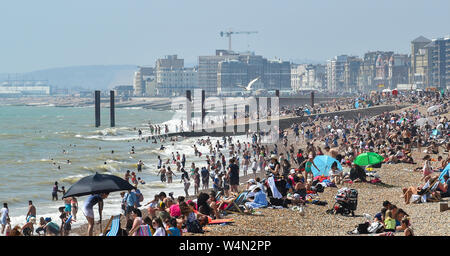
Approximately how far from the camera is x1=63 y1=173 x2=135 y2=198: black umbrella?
32.5 feet

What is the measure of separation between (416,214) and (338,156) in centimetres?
700

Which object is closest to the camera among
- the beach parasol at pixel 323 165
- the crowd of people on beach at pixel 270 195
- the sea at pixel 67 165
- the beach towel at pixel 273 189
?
the crowd of people on beach at pixel 270 195

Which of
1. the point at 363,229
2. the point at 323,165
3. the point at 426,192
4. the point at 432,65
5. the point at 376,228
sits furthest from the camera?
the point at 432,65

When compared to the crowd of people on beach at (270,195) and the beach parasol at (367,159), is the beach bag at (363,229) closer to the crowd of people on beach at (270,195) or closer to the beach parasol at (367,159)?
the crowd of people on beach at (270,195)

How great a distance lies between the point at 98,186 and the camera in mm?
9984

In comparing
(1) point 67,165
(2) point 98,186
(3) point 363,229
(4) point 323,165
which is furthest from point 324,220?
(1) point 67,165

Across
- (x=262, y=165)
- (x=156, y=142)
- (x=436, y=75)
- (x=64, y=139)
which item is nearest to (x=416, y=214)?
(x=262, y=165)

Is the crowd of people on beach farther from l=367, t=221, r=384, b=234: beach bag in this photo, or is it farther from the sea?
the sea

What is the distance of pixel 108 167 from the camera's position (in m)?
34.6

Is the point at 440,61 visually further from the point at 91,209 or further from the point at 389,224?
the point at 91,209

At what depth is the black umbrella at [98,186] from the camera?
32.5ft

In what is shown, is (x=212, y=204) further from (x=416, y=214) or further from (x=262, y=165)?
(x=262, y=165)

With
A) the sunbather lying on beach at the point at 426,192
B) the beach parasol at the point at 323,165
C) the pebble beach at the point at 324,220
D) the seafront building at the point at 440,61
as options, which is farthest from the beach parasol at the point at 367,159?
the seafront building at the point at 440,61

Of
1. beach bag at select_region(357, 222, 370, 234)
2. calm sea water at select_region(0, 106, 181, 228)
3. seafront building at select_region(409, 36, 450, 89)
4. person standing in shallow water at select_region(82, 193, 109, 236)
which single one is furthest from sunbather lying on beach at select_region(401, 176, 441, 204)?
seafront building at select_region(409, 36, 450, 89)
